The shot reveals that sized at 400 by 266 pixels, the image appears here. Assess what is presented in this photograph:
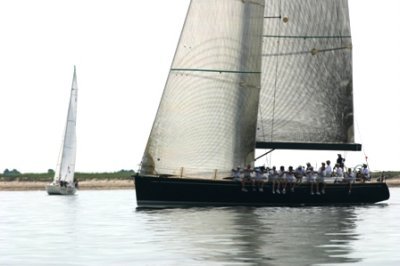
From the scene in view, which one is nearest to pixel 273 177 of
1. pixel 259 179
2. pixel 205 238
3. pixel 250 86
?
pixel 259 179

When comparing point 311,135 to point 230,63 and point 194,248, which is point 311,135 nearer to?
point 230,63

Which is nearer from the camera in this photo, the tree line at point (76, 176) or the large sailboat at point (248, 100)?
the large sailboat at point (248, 100)

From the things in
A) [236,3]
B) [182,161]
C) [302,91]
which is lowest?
[182,161]

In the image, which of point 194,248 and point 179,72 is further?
point 179,72

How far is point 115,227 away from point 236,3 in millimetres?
18050

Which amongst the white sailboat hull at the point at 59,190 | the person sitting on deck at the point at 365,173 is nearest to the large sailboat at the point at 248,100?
the person sitting on deck at the point at 365,173

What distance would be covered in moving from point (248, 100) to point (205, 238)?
73.0 feet

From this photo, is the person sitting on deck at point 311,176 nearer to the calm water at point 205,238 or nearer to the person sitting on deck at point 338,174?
the person sitting on deck at point 338,174

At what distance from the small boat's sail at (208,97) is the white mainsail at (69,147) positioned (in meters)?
42.1

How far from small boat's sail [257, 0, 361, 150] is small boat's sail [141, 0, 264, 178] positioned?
225 centimetres

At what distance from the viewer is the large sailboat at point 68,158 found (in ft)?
302

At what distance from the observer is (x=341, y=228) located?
1373 inches

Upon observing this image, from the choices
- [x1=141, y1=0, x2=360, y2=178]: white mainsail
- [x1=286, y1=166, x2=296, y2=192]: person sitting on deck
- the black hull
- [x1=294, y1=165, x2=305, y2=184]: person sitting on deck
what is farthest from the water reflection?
[x1=294, y1=165, x2=305, y2=184]: person sitting on deck

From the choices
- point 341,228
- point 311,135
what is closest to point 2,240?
point 341,228
